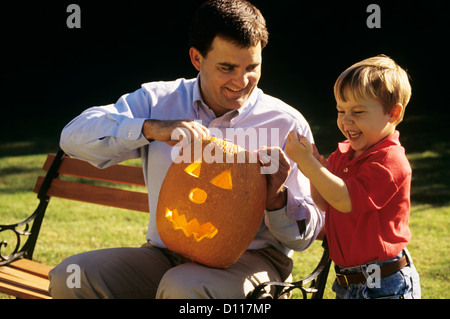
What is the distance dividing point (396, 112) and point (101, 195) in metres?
2.00

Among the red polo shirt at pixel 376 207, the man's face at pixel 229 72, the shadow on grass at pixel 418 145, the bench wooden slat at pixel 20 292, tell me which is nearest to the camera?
the red polo shirt at pixel 376 207

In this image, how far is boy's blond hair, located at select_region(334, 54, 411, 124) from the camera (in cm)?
246

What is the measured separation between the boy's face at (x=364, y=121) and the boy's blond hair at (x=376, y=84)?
0.02 meters

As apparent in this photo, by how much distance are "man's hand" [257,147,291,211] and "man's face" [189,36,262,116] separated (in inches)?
15.2

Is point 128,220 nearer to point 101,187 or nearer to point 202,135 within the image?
point 101,187

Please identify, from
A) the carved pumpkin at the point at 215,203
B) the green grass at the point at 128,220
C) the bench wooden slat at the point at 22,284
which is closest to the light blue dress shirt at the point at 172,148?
the carved pumpkin at the point at 215,203

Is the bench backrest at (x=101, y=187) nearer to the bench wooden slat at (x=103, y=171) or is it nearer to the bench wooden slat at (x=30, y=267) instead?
the bench wooden slat at (x=103, y=171)

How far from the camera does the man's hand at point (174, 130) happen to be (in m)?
→ 2.53

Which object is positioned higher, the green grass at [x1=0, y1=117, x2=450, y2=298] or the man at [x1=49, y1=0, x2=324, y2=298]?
the man at [x1=49, y1=0, x2=324, y2=298]

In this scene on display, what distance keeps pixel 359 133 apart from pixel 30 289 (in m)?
Answer: 1.76

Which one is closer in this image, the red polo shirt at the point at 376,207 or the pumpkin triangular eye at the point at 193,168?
the red polo shirt at the point at 376,207

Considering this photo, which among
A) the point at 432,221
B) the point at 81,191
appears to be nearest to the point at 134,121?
the point at 81,191

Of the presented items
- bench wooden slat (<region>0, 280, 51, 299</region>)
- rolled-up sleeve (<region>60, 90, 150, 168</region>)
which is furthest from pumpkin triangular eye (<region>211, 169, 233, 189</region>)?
bench wooden slat (<region>0, 280, 51, 299</region>)

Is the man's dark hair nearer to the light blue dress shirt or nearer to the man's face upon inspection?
the man's face
